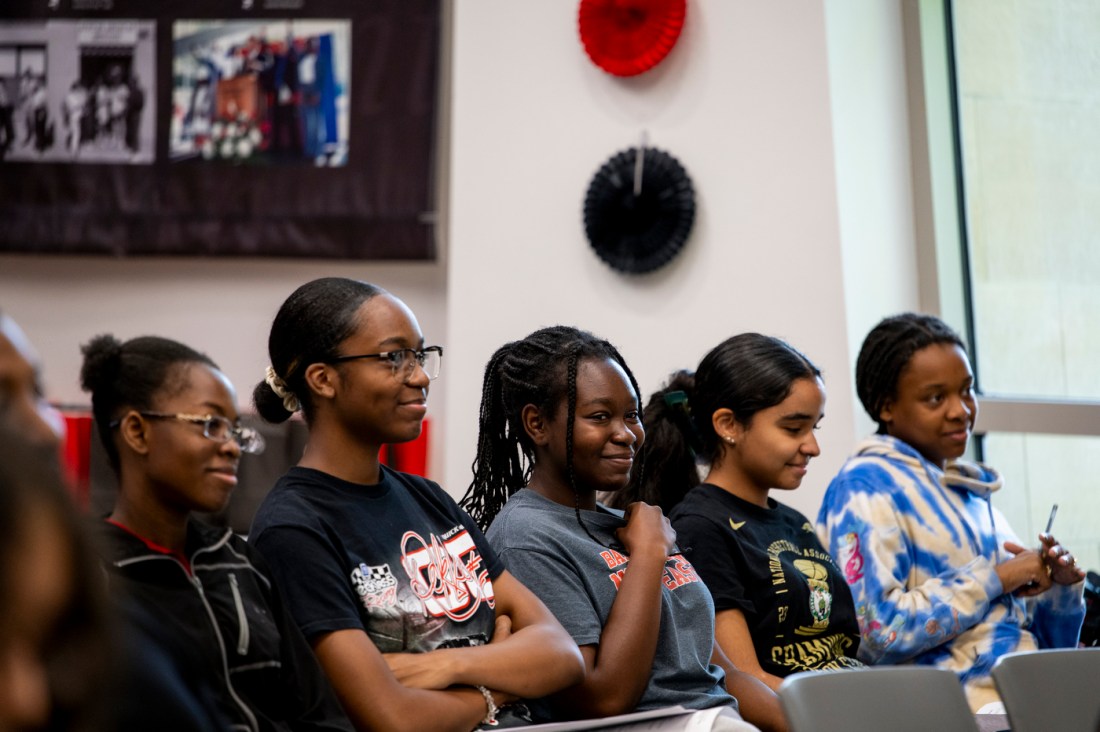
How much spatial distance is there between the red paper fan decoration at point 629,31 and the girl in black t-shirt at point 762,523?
1520 millimetres

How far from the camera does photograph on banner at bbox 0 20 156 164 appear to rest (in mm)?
4234

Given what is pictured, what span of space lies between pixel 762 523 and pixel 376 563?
36.5 inches

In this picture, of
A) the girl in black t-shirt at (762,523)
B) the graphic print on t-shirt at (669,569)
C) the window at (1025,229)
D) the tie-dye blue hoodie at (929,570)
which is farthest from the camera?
the window at (1025,229)

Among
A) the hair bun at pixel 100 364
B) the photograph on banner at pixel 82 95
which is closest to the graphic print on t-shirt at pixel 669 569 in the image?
the hair bun at pixel 100 364

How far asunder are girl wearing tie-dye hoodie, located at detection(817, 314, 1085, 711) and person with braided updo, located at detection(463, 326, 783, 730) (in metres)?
0.51

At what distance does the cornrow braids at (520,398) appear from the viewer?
7.38 ft

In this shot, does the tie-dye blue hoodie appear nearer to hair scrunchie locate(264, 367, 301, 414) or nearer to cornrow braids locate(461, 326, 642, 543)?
cornrow braids locate(461, 326, 642, 543)

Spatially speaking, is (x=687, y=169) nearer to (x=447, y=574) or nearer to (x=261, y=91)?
(x=261, y=91)

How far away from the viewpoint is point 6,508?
67cm

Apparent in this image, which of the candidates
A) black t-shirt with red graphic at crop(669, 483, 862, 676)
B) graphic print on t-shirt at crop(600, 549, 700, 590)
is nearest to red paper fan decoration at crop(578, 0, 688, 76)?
black t-shirt with red graphic at crop(669, 483, 862, 676)

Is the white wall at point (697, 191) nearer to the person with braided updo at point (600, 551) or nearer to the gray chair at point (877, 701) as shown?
the person with braided updo at point (600, 551)

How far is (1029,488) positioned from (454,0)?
8.26 feet

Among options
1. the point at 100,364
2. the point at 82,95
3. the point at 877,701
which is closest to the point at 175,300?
the point at 82,95

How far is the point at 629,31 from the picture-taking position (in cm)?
383
